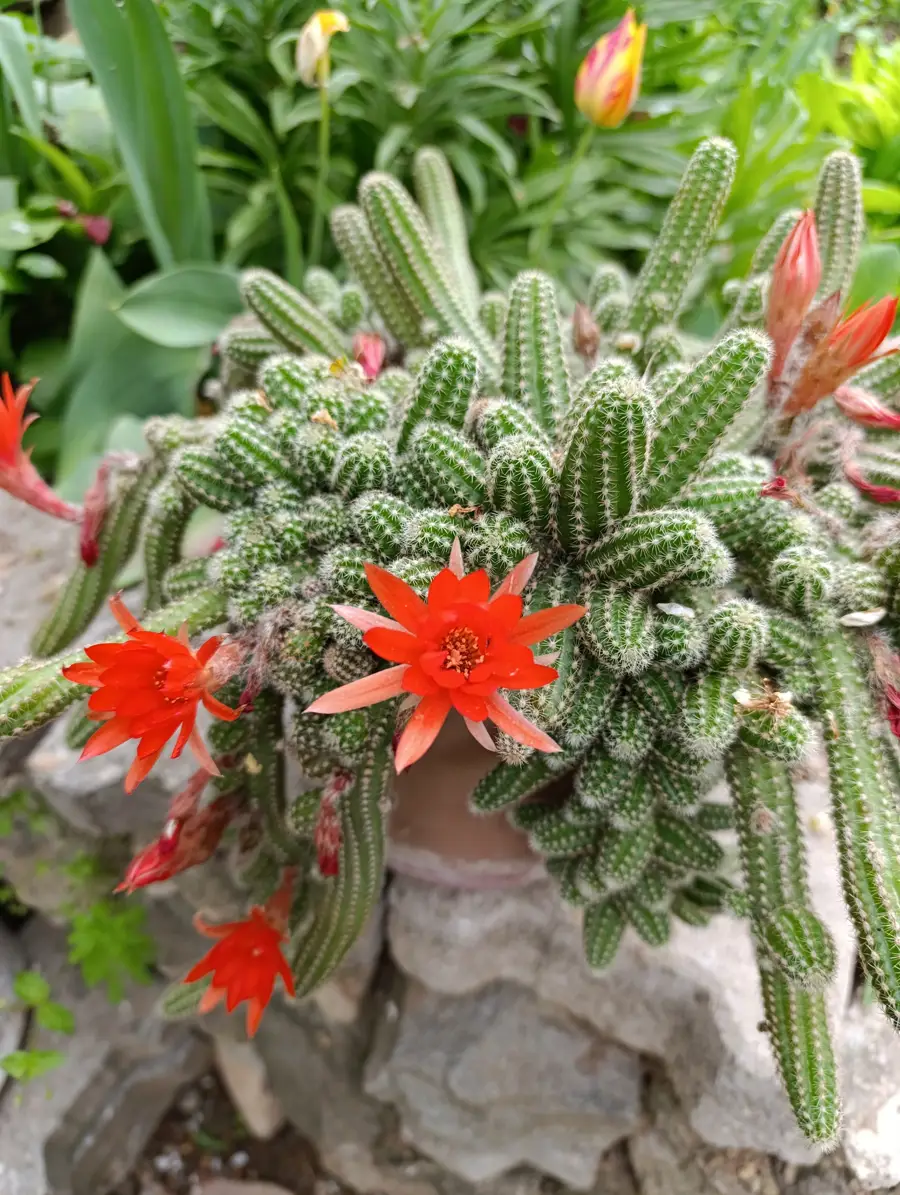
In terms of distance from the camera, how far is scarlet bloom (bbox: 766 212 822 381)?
935mm

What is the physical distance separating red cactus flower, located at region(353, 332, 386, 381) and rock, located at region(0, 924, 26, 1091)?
4.48ft

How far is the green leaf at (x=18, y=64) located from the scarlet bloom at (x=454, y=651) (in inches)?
47.7

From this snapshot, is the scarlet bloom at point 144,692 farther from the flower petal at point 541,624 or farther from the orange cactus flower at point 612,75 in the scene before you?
the orange cactus flower at point 612,75

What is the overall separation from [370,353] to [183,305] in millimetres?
530

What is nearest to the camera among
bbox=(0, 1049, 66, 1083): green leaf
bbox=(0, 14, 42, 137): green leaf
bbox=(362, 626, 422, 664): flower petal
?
bbox=(362, 626, 422, 664): flower petal

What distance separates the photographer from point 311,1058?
173cm

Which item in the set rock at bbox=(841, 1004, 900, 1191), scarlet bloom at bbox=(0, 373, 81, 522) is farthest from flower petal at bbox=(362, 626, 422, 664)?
rock at bbox=(841, 1004, 900, 1191)

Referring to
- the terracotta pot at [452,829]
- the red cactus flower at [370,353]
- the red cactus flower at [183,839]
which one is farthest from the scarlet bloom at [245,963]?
the red cactus flower at [370,353]

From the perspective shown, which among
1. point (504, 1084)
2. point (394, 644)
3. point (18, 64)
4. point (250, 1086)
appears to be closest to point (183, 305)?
point (18, 64)

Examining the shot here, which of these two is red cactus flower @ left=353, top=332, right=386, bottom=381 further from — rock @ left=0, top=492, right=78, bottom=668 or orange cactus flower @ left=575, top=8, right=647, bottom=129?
rock @ left=0, top=492, right=78, bottom=668

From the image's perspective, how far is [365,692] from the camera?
708mm

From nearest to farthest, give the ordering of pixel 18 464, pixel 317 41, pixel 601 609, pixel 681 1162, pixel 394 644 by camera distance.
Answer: pixel 394 644
pixel 601 609
pixel 18 464
pixel 317 41
pixel 681 1162

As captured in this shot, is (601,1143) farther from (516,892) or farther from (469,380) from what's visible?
(469,380)

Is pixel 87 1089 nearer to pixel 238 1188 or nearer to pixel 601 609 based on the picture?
pixel 238 1188
